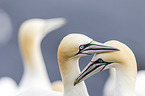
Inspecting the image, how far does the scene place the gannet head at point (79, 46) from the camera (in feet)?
11.7

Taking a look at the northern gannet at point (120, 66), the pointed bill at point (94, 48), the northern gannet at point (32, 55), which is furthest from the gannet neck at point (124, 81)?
the northern gannet at point (32, 55)

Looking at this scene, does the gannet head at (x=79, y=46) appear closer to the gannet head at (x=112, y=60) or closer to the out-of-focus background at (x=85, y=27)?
the gannet head at (x=112, y=60)

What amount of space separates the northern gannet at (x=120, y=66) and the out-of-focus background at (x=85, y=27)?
15.4 feet

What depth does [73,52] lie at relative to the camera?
11.9 ft

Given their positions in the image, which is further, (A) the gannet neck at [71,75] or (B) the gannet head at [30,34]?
(B) the gannet head at [30,34]

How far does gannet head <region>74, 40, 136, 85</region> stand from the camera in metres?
3.63

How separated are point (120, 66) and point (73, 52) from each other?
0.45m

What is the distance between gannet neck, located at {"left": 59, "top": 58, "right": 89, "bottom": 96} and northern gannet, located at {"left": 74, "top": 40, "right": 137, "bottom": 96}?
81 millimetres

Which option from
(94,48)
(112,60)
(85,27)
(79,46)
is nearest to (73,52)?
(79,46)

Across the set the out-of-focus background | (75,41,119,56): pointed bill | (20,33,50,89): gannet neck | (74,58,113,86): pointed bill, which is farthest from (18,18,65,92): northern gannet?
the out-of-focus background

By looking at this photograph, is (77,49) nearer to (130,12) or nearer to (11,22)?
(130,12)

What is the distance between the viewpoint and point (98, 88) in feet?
28.8

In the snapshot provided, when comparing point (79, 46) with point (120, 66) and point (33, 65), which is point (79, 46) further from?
point (33, 65)

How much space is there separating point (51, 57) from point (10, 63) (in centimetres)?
118
